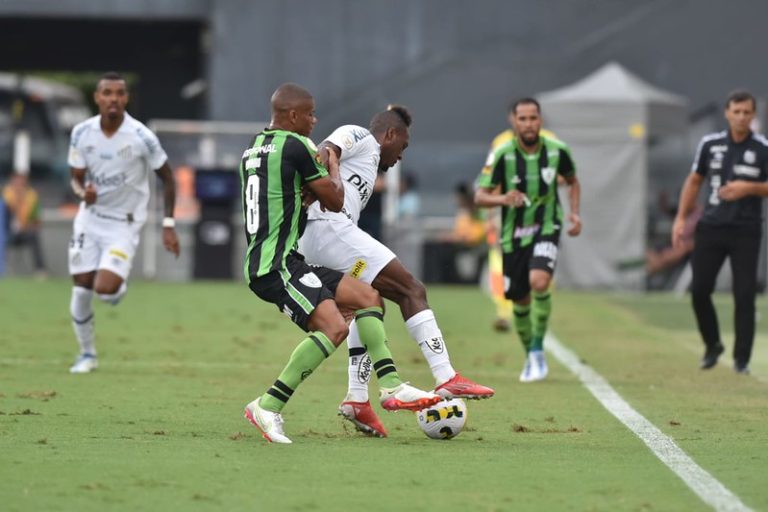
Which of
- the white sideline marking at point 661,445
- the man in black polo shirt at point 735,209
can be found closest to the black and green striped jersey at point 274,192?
the white sideline marking at point 661,445

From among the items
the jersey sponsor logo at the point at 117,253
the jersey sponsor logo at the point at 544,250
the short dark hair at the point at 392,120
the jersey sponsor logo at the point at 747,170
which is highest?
the short dark hair at the point at 392,120

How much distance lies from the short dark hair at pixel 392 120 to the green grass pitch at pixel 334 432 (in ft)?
5.81

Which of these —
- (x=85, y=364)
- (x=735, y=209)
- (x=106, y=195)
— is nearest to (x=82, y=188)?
(x=106, y=195)

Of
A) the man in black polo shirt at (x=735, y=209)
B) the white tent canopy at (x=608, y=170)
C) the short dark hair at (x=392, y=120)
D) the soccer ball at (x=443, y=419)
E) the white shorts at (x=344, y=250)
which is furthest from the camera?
the white tent canopy at (x=608, y=170)

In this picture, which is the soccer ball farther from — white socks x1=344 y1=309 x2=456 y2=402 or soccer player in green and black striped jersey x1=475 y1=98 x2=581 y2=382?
soccer player in green and black striped jersey x1=475 y1=98 x2=581 y2=382

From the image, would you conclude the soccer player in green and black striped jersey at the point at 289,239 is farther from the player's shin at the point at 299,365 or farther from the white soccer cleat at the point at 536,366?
the white soccer cleat at the point at 536,366

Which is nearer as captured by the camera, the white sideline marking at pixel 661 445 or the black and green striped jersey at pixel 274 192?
the white sideline marking at pixel 661 445

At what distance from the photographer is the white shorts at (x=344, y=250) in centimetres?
931

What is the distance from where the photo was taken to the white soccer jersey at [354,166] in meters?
9.41

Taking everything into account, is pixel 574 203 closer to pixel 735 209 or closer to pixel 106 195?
pixel 735 209

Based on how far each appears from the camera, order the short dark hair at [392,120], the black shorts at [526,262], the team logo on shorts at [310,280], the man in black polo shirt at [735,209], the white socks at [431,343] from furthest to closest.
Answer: the man in black polo shirt at [735,209] → the black shorts at [526,262] → the short dark hair at [392,120] → the white socks at [431,343] → the team logo on shorts at [310,280]

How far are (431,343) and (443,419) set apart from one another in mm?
462

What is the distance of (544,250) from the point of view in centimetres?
1301

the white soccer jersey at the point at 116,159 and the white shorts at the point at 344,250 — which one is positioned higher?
the white soccer jersey at the point at 116,159
